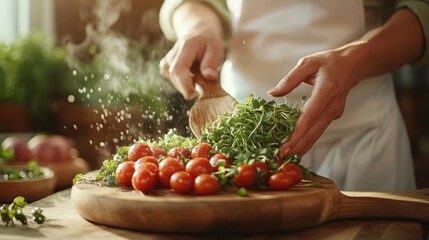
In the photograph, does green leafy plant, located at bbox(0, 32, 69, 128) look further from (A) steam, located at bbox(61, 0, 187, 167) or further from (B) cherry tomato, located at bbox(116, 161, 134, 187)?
(B) cherry tomato, located at bbox(116, 161, 134, 187)

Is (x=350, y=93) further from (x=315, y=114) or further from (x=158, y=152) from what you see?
(x=158, y=152)

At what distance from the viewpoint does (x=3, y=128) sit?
164 inches

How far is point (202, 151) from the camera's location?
64.7 inches

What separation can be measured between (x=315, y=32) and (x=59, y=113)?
260 cm

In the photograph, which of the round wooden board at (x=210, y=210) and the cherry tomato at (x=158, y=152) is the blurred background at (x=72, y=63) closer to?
the cherry tomato at (x=158, y=152)

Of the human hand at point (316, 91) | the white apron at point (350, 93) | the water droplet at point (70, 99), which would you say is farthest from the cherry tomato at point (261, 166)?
the water droplet at point (70, 99)

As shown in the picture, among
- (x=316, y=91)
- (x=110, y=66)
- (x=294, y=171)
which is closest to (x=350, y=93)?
(x=316, y=91)

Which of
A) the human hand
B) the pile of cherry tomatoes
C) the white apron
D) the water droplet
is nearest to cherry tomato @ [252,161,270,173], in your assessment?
the pile of cherry tomatoes

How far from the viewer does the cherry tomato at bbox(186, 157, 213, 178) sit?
1.47m

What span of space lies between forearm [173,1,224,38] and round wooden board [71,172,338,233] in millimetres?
720

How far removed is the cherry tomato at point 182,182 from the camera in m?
1.42

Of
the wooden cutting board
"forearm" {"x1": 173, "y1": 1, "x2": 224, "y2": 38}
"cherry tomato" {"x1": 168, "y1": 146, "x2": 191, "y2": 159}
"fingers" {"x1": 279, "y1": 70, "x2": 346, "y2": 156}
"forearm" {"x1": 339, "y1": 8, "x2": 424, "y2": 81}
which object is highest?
"forearm" {"x1": 173, "y1": 1, "x2": 224, "y2": 38}

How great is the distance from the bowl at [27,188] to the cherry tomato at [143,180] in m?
0.54

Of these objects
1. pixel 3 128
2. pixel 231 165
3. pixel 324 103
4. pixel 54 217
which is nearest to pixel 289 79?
pixel 324 103
